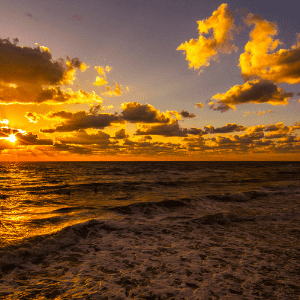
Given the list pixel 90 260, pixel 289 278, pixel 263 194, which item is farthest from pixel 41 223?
pixel 263 194

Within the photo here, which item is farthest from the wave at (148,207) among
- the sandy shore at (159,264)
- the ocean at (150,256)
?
the sandy shore at (159,264)

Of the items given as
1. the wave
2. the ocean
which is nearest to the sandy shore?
the ocean

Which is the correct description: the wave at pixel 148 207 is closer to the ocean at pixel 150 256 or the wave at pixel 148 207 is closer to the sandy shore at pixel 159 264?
the ocean at pixel 150 256

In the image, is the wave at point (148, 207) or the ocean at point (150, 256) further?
the wave at point (148, 207)

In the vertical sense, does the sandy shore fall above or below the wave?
above

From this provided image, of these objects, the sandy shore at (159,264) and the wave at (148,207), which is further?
the wave at (148,207)

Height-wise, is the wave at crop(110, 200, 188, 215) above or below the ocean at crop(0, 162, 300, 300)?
below

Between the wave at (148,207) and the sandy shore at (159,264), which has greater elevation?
the sandy shore at (159,264)

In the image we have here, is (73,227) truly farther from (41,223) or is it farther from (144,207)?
(144,207)

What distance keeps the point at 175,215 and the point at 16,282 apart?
1017 centimetres

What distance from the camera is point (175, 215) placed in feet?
47.7

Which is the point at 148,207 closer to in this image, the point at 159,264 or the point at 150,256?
the point at 150,256

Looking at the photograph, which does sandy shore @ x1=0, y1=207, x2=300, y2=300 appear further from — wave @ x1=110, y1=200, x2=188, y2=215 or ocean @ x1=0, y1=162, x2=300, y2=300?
wave @ x1=110, y1=200, x2=188, y2=215

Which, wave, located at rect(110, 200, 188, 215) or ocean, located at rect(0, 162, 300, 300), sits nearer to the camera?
ocean, located at rect(0, 162, 300, 300)
